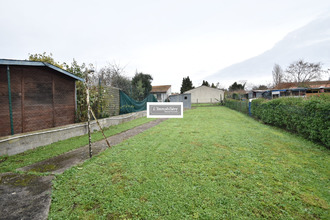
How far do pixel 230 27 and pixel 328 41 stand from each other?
1128 inches

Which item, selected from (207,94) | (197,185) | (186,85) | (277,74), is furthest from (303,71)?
(197,185)

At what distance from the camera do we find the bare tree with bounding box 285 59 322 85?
32469 millimetres

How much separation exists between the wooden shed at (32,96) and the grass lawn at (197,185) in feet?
11.4

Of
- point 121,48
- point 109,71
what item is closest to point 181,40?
point 121,48

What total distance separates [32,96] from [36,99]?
0.16 meters

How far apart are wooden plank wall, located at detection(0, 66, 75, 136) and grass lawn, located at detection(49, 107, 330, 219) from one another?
3.46 meters

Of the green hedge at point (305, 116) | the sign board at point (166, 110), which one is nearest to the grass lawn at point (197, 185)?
the green hedge at point (305, 116)

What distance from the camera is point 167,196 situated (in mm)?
2137

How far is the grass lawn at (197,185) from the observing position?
1862 mm

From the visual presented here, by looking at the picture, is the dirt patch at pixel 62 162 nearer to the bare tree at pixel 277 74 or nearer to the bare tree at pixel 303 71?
the bare tree at pixel 303 71

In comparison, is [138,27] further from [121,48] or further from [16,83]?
[16,83]

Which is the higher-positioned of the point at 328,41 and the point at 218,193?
the point at 328,41

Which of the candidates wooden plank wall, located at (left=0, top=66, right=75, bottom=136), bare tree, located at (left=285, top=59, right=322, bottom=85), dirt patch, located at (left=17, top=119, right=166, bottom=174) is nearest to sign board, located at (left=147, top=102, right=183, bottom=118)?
wooden plank wall, located at (left=0, top=66, right=75, bottom=136)

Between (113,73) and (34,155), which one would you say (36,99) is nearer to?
(34,155)
